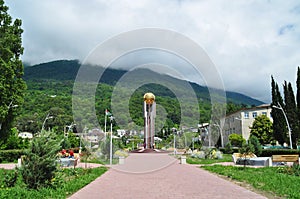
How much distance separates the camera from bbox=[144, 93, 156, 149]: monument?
4584cm

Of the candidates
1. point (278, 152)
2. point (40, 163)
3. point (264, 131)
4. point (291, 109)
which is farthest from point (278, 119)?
point (40, 163)

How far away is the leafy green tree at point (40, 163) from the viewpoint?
705cm

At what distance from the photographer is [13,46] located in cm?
2084

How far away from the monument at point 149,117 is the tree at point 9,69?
25722 mm

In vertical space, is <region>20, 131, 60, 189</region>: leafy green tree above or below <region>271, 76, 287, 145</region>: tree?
below

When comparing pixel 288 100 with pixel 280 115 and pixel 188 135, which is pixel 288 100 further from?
pixel 188 135

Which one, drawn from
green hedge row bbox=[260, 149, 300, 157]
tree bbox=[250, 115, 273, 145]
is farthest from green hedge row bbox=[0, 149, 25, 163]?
tree bbox=[250, 115, 273, 145]

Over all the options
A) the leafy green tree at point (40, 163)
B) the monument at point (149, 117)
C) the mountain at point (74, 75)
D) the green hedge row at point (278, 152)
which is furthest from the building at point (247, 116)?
the leafy green tree at point (40, 163)

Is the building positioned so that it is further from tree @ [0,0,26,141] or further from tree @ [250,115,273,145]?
tree @ [0,0,26,141]

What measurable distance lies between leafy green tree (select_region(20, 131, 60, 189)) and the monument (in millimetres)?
37945

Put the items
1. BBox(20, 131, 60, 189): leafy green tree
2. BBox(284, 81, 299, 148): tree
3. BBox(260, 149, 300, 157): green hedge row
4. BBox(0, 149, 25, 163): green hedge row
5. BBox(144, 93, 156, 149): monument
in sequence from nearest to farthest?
BBox(20, 131, 60, 189): leafy green tree < BBox(0, 149, 25, 163): green hedge row < BBox(260, 149, 300, 157): green hedge row < BBox(284, 81, 299, 148): tree < BBox(144, 93, 156, 149): monument

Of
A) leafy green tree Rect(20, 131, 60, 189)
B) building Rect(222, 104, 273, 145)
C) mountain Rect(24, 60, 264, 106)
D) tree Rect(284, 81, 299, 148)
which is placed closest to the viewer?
leafy green tree Rect(20, 131, 60, 189)

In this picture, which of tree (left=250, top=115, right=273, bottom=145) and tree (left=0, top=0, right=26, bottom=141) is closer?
tree (left=0, top=0, right=26, bottom=141)

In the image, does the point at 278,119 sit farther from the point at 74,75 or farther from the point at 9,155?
the point at 9,155
